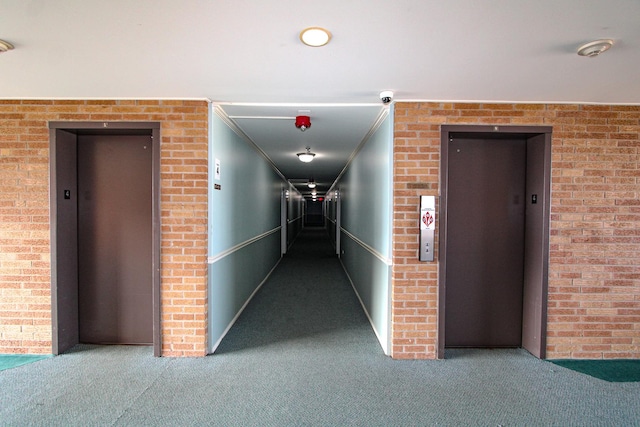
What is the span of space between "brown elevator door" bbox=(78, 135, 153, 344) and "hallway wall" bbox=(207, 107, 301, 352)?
82 cm

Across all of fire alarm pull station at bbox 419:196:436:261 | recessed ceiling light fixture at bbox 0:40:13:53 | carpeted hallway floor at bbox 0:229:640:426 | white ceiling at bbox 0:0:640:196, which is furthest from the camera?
fire alarm pull station at bbox 419:196:436:261

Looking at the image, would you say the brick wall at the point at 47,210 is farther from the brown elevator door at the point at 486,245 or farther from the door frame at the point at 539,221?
the brown elevator door at the point at 486,245

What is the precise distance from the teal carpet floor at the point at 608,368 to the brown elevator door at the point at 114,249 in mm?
4866

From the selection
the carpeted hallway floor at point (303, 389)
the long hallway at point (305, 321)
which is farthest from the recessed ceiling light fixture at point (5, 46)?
the long hallway at point (305, 321)

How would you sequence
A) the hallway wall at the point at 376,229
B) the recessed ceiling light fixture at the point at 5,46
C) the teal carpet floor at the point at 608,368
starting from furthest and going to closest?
the hallway wall at the point at 376,229
the teal carpet floor at the point at 608,368
the recessed ceiling light fixture at the point at 5,46

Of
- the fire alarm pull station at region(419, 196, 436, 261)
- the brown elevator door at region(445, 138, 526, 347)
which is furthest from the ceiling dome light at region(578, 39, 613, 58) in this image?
the fire alarm pull station at region(419, 196, 436, 261)

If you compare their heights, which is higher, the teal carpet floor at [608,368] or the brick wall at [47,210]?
the brick wall at [47,210]

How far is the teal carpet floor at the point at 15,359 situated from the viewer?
3.12m

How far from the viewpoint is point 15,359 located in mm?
3242

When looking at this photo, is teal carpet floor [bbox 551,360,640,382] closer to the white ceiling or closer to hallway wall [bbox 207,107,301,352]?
the white ceiling

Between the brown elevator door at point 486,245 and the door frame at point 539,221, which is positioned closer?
the door frame at point 539,221

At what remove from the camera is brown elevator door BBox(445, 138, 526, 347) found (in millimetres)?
3633

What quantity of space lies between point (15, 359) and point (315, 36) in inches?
177

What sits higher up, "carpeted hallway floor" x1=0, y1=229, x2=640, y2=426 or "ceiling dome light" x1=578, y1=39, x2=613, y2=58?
"ceiling dome light" x1=578, y1=39, x2=613, y2=58
